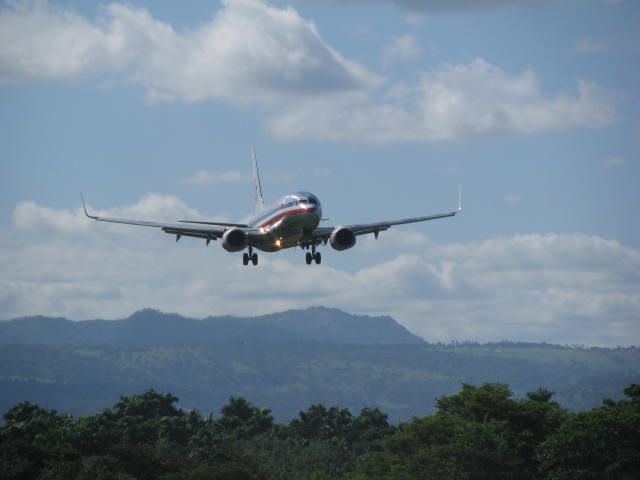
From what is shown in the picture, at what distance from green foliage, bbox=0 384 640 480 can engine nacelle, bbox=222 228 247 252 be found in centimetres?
→ 1738

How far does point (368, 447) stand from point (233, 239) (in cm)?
8439

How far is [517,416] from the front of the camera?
419 feet

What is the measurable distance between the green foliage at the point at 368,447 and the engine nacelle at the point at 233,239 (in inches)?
684

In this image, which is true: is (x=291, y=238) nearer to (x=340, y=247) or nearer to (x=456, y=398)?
(x=340, y=247)

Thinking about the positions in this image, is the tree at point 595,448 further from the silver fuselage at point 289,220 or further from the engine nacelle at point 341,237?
the silver fuselage at point 289,220

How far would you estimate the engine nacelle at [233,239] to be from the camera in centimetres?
8512

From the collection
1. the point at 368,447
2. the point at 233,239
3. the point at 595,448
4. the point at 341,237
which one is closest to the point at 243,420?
the point at 368,447

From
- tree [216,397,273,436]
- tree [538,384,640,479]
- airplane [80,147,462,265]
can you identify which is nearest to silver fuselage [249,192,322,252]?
airplane [80,147,462,265]

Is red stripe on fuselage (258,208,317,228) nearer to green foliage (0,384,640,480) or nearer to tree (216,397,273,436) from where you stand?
green foliage (0,384,640,480)

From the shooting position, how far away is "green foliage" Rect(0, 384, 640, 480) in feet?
288

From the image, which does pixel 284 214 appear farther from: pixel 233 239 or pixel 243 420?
pixel 243 420

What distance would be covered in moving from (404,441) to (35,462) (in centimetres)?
4687

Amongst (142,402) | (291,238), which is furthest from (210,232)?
(142,402)

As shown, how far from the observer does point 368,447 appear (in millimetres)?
162750
